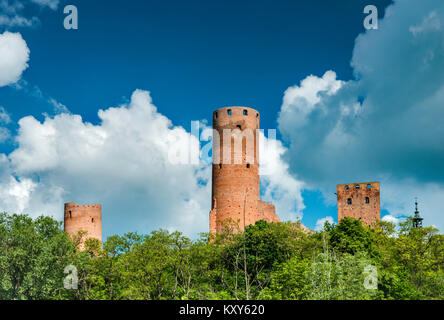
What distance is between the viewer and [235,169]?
166 feet

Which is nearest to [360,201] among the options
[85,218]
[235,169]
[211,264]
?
[235,169]

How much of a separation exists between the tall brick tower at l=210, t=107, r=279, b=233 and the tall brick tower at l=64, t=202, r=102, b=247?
48.1ft

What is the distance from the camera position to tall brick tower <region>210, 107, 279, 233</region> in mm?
50281

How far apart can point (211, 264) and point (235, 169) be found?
46.4ft

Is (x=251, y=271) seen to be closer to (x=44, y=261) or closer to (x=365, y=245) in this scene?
(x=365, y=245)

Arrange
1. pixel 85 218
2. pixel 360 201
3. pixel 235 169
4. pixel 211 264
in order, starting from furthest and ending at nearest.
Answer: pixel 360 201 < pixel 85 218 < pixel 235 169 < pixel 211 264

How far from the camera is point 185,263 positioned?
1309 inches

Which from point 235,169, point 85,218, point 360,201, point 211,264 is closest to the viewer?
point 211,264

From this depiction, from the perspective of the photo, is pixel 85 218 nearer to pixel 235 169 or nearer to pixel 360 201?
pixel 235 169

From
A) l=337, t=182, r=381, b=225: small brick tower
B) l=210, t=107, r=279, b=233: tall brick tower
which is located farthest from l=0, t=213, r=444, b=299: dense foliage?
l=337, t=182, r=381, b=225: small brick tower

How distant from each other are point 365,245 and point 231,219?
1472 cm

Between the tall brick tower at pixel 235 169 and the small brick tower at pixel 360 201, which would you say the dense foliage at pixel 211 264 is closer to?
the tall brick tower at pixel 235 169

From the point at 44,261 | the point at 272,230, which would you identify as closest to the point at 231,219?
the point at 272,230

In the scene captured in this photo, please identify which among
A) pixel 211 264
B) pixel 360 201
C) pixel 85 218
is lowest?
pixel 211 264
